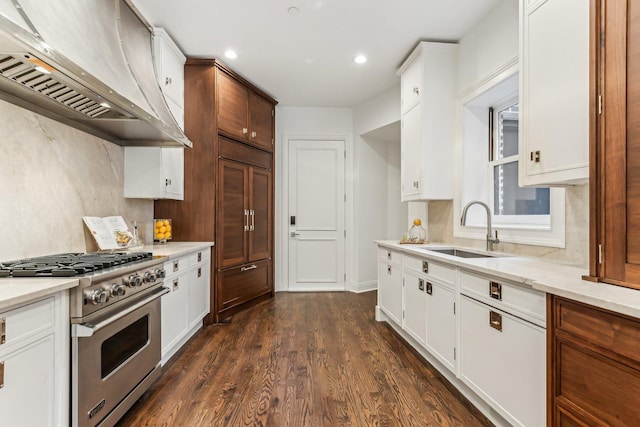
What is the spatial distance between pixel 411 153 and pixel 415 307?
156 centimetres

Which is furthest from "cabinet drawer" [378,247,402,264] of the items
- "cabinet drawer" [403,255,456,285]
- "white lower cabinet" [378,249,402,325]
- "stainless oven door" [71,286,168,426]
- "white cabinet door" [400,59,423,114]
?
"stainless oven door" [71,286,168,426]

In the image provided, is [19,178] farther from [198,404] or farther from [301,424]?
[301,424]

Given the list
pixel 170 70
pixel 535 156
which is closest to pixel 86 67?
pixel 170 70

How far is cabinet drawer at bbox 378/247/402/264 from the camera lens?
3.03m

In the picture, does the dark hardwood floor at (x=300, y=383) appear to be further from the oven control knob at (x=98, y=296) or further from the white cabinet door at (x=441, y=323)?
the oven control knob at (x=98, y=296)

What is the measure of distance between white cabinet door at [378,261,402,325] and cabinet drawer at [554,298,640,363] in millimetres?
1772

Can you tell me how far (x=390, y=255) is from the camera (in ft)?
10.6

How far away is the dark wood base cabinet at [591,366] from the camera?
0.99 metres

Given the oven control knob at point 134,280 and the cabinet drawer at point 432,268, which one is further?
the cabinet drawer at point 432,268

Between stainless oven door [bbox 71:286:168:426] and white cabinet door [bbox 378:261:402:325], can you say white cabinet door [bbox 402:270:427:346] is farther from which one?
stainless oven door [bbox 71:286:168:426]

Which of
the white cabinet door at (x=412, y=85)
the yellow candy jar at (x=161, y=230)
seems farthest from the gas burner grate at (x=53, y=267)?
the white cabinet door at (x=412, y=85)

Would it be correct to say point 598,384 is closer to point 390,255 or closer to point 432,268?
point 432,268

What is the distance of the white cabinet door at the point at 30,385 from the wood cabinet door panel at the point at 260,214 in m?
2.73

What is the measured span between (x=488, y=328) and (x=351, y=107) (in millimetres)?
4020
